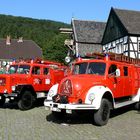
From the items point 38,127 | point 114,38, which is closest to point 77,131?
point 38,127

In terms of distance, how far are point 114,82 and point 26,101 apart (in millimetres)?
4653

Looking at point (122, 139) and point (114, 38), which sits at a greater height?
point (114, 38)

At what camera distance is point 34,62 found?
1733 cm

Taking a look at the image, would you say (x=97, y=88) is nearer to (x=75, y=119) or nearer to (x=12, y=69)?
(x=75, y=119)

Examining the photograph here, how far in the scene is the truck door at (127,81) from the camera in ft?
45.6

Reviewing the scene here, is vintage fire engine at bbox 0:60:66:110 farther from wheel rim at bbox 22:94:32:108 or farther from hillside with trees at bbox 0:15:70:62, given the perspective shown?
hillside with trees at bbox 0:15:70:62

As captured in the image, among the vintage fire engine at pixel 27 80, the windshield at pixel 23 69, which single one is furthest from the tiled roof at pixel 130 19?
the windshield at pixel 23 69

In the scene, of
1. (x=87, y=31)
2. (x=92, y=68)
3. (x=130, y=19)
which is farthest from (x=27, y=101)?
(x=87, y=31)

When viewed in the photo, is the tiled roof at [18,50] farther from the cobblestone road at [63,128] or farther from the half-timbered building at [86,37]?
the cobblestone road at [63,128]

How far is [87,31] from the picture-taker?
5116 centimetres

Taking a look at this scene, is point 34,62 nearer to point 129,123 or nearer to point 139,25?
point 129,123

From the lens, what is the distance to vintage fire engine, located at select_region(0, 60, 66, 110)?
15.6m

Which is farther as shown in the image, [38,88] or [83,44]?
[83,44]

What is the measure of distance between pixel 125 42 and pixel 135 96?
72.0ft
